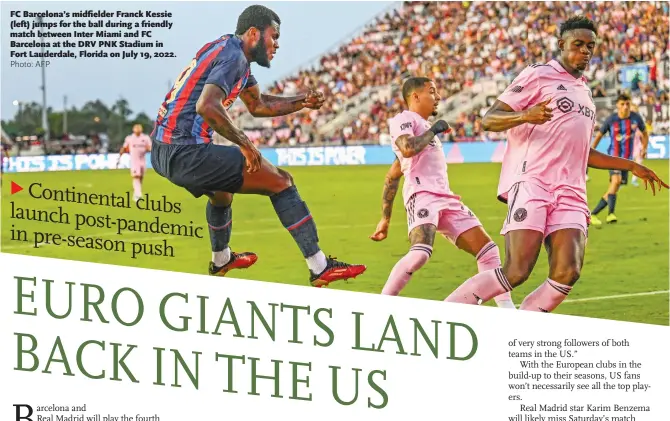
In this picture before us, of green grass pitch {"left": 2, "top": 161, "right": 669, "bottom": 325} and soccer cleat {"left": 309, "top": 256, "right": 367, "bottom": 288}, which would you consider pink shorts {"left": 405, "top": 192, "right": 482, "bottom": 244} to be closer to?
soccer cleat {"left": 309, "top": 256, "right": 367, "bottom": 288}

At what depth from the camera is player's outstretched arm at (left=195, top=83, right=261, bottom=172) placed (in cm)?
825

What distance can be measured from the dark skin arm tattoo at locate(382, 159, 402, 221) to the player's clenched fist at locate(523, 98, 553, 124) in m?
1.85

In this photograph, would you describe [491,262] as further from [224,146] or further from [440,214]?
[224,146]

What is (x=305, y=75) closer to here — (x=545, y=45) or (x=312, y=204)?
(x=545, y=45)

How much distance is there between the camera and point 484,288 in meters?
8.38

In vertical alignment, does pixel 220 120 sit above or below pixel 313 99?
below

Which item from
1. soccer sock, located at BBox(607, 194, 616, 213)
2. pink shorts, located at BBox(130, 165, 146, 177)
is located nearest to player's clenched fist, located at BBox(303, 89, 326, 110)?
soccer sock, located at BBox(607, 194, 616, 213)

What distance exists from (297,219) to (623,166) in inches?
106

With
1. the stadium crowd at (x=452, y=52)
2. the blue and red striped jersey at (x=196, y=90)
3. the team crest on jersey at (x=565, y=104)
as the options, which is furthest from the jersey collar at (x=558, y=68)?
the stadium crowd at (x=452, y=52)

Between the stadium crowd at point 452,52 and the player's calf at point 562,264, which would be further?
the stadium crowd at point 452,52

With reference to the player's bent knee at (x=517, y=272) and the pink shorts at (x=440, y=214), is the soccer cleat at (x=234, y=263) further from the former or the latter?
the player's bent knee at (x=517, y=272)

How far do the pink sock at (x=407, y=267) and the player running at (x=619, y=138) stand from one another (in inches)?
350

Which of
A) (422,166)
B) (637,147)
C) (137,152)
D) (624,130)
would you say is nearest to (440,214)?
(422,166)

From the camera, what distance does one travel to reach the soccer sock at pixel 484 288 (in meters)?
8.30
